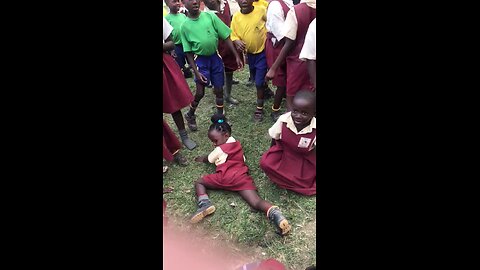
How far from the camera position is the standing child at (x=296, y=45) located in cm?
268

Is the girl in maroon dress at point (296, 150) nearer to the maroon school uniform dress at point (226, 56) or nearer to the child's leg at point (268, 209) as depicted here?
the child's leg at point (268, 209)

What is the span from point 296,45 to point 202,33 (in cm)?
97

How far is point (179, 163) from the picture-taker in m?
3.22

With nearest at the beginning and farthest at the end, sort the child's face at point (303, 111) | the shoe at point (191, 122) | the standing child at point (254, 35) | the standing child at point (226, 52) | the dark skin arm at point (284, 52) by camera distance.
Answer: the child's face at point (303, 111) → the dark skin arm at point (284, 52) → the standing child at point (254, 35) → the shoe at point (191, 122) → the standing child at point (226, 52)

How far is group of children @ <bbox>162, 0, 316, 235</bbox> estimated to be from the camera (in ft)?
8.58

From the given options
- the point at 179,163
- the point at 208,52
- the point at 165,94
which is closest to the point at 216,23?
the point at 208,52

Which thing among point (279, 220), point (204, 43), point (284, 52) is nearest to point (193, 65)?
point (204, 43)

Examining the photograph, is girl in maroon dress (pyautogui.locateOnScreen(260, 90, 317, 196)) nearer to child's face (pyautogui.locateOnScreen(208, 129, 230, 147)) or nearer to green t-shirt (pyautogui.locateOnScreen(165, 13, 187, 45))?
child's face (pyautogui.locateOnScreen(208, 129, 230, 147))

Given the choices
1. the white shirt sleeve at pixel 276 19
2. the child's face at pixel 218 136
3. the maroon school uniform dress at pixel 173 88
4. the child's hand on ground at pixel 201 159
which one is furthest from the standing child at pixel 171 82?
the white shirt sleeve at pixel 276 19

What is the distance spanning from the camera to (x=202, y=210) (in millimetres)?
2592

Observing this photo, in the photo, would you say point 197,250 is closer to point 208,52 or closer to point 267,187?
point 267,187

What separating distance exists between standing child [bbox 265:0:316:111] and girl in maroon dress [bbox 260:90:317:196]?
1.27ft

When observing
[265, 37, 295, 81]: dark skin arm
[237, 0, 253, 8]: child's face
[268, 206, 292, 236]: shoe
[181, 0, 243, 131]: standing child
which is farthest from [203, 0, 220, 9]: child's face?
[268, 206, 292, 236]: shoe
